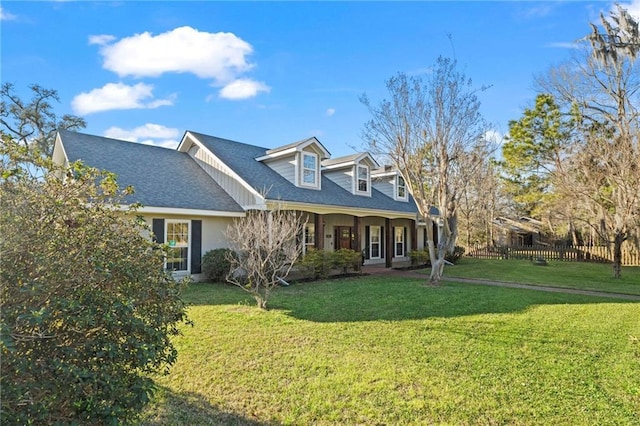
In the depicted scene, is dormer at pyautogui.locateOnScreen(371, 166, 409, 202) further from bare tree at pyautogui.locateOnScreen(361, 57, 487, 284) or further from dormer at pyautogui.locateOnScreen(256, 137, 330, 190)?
bare tree at pyautogui.locateOnScreen(361, 57, 487, 284)

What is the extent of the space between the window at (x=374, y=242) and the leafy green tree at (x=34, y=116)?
23735 millimetres

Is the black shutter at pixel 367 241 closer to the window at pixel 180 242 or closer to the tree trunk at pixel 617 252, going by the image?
the window at pixel 180 242

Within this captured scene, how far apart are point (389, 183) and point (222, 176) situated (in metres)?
10.8

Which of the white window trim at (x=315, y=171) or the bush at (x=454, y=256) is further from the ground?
the white window trim at (x=315, y=171)

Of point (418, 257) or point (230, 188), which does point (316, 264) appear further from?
point (418, 257)

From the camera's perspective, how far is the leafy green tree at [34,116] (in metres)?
26.0

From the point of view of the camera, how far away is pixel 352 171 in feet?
62.6

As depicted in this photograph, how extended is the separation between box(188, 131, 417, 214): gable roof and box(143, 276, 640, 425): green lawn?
6.21m

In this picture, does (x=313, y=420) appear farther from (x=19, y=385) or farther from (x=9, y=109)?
(x=9, y=109)

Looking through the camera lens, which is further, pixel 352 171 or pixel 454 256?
pixel 454 256

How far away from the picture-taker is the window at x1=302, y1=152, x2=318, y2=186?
1652 centimetres

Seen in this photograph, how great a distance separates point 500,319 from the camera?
304 inches

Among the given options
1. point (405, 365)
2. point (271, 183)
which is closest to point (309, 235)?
point (271, 183)

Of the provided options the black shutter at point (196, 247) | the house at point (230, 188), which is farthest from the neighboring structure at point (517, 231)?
the black shutter at point (196, 247)
